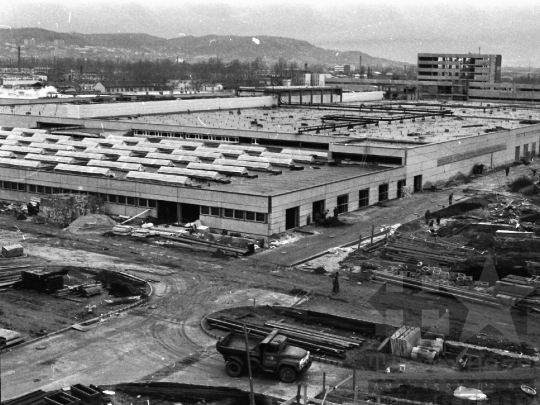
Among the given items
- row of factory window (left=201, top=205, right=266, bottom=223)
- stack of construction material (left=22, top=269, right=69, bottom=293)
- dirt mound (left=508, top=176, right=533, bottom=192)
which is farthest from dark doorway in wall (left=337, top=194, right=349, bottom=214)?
stack of construction material (left=22, top=269, right=69, bottom=293)

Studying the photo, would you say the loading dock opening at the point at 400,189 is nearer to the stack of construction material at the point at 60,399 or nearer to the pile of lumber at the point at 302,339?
the pile of lumber at the point at 302,339

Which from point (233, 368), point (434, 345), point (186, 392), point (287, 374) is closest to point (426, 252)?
point (434, 345)

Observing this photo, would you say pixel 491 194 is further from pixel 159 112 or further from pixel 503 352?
pixel 159 112

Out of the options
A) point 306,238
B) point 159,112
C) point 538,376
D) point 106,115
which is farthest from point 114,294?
point 159,112

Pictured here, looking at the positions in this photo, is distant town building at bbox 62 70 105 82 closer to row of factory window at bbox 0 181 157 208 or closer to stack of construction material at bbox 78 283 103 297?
row of factory window at bbox 0 181 157 208

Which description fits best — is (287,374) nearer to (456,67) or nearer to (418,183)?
(418,183)

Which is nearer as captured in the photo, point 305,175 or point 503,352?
point 503,352

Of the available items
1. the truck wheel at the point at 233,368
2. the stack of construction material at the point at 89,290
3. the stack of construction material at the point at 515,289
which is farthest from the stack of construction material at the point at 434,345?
the stack of construction material at the point at 89,290
